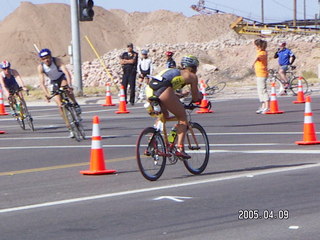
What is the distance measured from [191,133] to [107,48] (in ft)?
326

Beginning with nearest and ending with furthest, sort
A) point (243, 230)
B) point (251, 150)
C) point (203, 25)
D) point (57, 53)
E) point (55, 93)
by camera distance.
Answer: point (243, 230), point (251, 150), point (55, 93), point (57, 53), point (203, 25)

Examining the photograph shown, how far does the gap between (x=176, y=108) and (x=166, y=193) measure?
1.60m

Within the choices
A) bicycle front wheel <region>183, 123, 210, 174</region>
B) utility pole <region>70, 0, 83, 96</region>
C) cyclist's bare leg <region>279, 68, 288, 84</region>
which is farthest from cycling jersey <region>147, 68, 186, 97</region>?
utility pole <region>70, 0, 83, 96</region>

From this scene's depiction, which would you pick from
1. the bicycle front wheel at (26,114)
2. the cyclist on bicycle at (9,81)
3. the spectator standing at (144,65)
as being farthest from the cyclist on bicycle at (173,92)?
the spectator standing at (144,65)

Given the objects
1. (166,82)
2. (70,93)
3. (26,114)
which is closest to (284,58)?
(26,114)

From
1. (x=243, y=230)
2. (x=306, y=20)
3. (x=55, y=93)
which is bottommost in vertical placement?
(x=243, y=230)

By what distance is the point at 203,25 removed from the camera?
373 ft

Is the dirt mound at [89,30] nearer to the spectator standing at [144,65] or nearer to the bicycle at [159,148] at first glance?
the spectator standing at [144,65]

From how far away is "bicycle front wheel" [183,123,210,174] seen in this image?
11992 mm

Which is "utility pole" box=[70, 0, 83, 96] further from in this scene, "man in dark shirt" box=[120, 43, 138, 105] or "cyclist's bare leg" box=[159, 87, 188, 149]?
"cyclist's bare leg" box=[159, 87, 188, 149]

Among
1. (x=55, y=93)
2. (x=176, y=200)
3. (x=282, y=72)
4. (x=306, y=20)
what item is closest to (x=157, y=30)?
(x=306, y=20)

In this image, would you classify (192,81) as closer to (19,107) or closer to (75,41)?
(19,107)

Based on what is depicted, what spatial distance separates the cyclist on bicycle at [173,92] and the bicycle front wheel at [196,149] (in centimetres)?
26

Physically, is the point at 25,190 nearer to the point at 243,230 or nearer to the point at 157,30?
the point at 243,230
